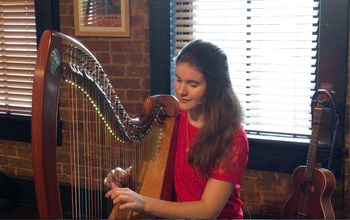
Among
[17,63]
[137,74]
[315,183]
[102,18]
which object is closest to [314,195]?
[315,183]

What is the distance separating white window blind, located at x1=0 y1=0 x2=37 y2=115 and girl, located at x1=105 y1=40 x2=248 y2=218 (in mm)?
1998

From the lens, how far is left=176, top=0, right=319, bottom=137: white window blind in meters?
2.54

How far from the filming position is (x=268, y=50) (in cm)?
262

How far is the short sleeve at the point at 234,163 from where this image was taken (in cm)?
146

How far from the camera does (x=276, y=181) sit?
267 centimetres

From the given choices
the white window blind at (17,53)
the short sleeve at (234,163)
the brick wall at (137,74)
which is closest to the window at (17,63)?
the white window blind at (17,53)

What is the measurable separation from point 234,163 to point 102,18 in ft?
5.78

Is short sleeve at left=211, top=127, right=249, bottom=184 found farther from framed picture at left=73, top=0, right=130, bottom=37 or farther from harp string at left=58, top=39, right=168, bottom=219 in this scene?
framed picture at left=73, top=0, right=130, bottom=37

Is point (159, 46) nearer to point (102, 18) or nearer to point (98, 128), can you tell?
point (102, 18)

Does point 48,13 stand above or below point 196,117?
above

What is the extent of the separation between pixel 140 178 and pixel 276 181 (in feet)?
3.89

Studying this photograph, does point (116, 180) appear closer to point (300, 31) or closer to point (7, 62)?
point (300, 31)

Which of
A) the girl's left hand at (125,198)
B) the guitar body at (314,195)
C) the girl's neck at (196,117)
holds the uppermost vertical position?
the girl's neck at (196,117)

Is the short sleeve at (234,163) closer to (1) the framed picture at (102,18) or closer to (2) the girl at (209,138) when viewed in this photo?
(2) the girl at (209,138)
